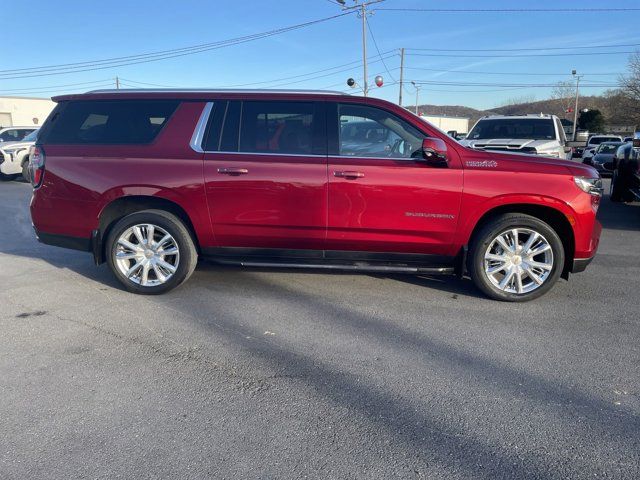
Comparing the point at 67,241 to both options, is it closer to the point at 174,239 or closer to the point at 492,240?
the point at 174,239

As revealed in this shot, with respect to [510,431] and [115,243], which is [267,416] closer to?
[510,431]

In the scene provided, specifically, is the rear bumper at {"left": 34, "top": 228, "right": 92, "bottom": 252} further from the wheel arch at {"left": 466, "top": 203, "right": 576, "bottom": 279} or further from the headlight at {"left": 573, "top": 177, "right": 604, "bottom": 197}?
the headlight at {"left": 573, "top": 177, "right": 604, "bottom": 197}

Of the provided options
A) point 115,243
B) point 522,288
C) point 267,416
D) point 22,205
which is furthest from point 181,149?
point 22,205

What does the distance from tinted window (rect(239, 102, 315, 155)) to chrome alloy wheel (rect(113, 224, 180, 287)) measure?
120cm

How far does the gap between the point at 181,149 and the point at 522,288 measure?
11.4ft

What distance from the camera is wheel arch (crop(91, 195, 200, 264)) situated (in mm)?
4922

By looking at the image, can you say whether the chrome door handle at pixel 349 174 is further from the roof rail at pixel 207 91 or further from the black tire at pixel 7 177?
the black tire at pixel 7 177

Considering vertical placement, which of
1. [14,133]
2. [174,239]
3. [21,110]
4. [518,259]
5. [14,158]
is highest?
[21,110]

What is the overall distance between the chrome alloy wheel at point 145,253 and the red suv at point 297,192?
1cm

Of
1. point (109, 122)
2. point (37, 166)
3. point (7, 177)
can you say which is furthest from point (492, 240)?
point (7, 177)

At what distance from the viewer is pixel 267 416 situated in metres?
2.89

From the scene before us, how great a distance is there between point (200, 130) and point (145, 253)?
51.9 inches

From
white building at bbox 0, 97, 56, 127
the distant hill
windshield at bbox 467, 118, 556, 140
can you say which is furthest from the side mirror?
the distant hill

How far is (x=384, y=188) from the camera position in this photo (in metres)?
4.57
